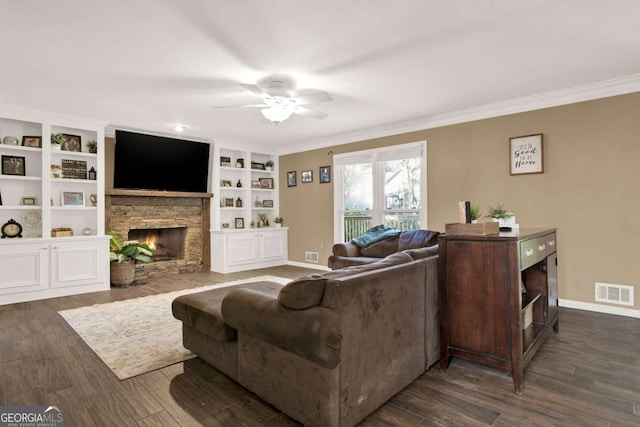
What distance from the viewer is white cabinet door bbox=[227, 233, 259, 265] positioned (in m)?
6.54

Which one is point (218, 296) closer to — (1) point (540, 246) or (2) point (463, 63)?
(1) point (540, 246)

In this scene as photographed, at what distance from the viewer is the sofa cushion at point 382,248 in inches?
198

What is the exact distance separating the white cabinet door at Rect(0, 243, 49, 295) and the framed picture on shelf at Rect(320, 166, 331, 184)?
14.6 feet

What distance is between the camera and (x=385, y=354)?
1983 millimetres

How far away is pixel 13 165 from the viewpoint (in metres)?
4.73

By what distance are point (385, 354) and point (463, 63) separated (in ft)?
9.03

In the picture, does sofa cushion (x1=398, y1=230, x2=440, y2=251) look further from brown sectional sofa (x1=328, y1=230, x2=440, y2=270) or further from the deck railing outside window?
the deck railing outside window

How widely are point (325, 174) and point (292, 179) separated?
95cm

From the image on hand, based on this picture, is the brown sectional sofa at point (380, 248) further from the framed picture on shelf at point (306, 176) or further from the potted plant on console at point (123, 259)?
the potted plant on console at point (123, 259)

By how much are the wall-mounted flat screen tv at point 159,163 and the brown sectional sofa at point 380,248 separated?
3194 millimetres

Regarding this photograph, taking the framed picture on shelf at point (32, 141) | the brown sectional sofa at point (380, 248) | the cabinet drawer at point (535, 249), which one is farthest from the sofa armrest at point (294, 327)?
the framed picture on shelf at point (32, 141)

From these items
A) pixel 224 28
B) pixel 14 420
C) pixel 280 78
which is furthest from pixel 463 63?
pixel 14 420

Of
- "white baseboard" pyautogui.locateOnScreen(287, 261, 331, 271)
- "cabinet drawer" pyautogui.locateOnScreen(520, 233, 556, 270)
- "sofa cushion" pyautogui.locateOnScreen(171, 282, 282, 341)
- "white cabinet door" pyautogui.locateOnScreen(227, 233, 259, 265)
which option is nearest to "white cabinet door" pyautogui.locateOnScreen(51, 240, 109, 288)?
"white cabinet door" pyautogui.locateOnScreen(227, 233, 259, 265)

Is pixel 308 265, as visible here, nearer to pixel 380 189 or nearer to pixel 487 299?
pixel 380 189
